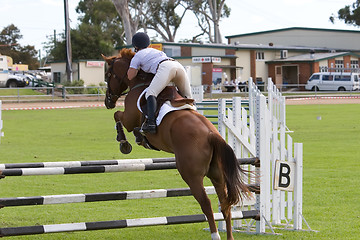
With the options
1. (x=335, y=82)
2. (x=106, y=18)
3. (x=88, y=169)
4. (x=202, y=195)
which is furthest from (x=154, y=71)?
(x=106, y=18)

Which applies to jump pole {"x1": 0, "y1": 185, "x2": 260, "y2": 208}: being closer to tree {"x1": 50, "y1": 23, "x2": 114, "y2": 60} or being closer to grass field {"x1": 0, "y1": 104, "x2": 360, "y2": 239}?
grass field {"x1": 0, "y1": 104, "x2": 360, "y2": 239}

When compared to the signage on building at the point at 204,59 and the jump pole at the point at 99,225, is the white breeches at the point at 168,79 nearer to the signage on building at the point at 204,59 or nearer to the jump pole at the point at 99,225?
the jump pole at the point at 99,225

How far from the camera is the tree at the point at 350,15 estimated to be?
88375 millimetres

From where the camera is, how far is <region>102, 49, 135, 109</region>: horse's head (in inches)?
333

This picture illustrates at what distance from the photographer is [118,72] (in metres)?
8.50

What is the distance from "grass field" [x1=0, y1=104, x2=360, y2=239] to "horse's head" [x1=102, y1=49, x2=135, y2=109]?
5.72 feet

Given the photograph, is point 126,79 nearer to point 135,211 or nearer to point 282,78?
point 135,211

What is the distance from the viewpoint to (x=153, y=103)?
720cm

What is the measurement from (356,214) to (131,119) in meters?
3.40

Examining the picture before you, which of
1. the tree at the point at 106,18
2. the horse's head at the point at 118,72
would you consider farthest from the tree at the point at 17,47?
the horse's head at the point at 118,72

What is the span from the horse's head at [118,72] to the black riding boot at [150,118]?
1180 millimetres

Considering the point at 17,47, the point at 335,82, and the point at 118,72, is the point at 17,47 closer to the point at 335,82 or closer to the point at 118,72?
the point at 335,82

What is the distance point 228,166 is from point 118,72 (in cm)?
258

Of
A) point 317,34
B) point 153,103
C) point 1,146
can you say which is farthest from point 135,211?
point 317,34
